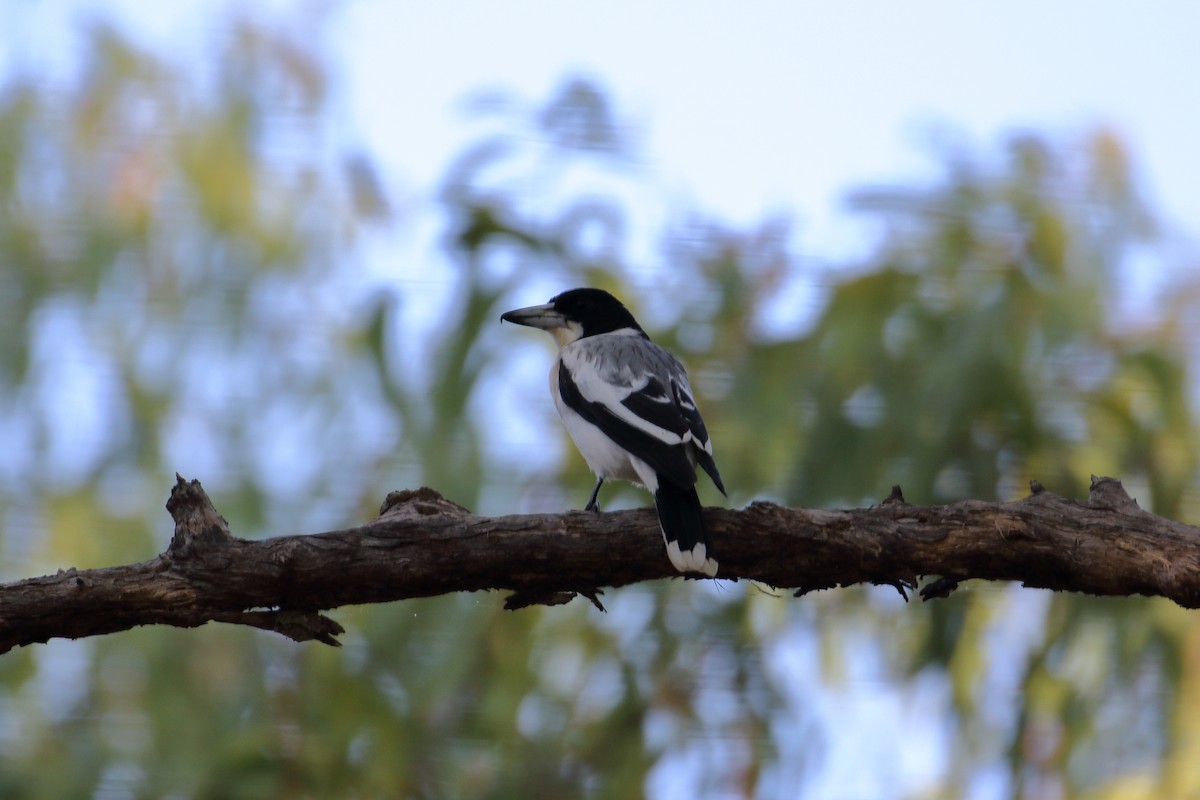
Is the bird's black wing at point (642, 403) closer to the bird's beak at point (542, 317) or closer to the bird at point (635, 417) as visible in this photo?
the bird at point (635, 417)

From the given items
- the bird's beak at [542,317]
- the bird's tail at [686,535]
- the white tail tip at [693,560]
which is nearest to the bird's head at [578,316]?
the bird's beak at [542,317]

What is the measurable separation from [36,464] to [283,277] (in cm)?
113

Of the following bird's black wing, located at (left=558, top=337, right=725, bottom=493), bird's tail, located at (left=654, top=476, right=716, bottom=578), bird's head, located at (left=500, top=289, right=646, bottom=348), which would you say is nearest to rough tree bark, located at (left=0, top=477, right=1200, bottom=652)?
bird's tail, located at (left=654, top=476, right=716, bottom=578)

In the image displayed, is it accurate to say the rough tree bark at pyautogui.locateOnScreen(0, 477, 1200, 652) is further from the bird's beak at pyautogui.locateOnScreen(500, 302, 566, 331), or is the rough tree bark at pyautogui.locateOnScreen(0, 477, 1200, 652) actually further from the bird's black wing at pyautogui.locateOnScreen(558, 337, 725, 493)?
the bird's beak at pyautogui.locateOnScreen(500, 302, 566, 331)

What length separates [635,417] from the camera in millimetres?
3012

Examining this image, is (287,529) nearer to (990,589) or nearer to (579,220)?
(579,220)

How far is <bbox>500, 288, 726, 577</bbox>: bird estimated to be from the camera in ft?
7.95

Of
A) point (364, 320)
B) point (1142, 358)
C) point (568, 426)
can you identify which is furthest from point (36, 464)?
point (1142, 358)

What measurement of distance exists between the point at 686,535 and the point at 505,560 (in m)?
0.32

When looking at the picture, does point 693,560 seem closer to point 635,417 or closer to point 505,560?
point 505,560

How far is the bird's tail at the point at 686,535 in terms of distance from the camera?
92.7 inches

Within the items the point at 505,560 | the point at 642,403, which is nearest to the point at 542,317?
the point at 642,403

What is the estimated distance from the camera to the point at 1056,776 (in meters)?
4.62

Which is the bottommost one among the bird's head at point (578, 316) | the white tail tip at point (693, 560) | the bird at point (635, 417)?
the white tail tip at point (693, 560)
